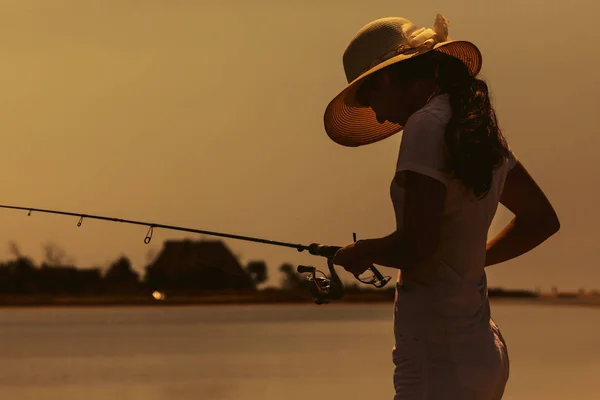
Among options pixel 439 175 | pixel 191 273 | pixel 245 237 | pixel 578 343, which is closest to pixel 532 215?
pixel 439 175

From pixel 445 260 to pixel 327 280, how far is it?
705mm

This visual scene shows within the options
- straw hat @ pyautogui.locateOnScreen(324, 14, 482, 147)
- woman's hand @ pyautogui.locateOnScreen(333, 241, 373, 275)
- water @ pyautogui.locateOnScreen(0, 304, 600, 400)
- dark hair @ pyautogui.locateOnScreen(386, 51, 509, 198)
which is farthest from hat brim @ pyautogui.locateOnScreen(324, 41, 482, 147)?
water @ pyautogui.locateOnScreen(0, 304, 600, 400)

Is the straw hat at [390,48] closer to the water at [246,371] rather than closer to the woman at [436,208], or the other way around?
the woman at [436,208]

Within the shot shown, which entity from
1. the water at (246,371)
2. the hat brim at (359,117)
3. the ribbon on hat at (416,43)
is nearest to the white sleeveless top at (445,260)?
the ribbon on hat at (416,43)

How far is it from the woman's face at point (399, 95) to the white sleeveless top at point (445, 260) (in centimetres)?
7

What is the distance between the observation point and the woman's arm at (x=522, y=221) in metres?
3.59

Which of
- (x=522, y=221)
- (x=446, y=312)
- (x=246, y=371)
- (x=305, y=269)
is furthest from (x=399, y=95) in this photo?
(x=246, y=371)

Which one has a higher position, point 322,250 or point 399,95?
point 399,95

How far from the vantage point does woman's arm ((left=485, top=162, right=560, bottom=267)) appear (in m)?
3.59

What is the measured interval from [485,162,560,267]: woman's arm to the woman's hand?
0.51 metres

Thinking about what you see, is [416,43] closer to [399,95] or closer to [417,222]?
[399,95]

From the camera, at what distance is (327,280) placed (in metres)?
3.85

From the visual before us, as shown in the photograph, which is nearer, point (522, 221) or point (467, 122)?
point (467, 122)

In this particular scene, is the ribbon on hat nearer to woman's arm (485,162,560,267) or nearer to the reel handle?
woman's arm (485,162,560,267)
